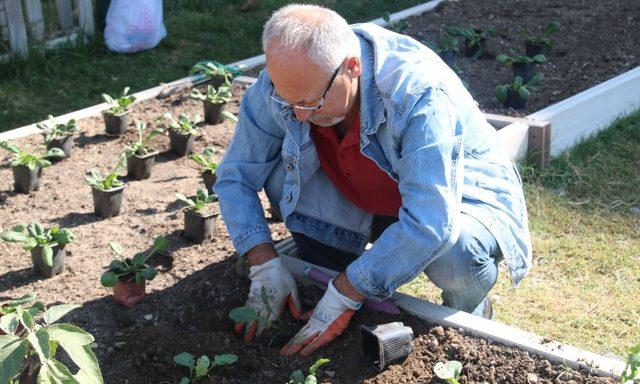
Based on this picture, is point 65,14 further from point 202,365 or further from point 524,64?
point 202,365

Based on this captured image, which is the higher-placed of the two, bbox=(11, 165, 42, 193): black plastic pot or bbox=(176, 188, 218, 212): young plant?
bbox=(176, 188, 218, 212): young plant

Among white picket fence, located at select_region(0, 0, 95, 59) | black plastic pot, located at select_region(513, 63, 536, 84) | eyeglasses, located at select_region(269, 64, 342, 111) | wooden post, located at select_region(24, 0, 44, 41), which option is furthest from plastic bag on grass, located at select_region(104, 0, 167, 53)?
eyeglasses, located at select_region(269, 64, 342, 111)

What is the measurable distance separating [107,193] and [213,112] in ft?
4.15

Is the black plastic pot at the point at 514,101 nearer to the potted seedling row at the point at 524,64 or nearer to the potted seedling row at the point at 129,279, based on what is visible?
the potted seedling row at the point at 524,64

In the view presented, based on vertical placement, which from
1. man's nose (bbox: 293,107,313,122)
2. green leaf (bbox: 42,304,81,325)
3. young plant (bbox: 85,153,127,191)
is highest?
man's nose (bbox: 293,107,313,122)

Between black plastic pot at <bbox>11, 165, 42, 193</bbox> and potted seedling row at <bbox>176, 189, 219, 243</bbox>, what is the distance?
84 cm

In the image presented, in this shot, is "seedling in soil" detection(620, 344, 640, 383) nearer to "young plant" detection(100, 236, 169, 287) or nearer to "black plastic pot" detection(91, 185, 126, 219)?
"young plant" detection(100, 236, 169, 287)

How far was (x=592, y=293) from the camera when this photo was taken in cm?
366

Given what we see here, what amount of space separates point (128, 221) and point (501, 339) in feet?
6.14

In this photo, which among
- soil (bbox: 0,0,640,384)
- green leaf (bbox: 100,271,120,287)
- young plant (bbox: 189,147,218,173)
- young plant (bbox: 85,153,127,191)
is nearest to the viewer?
soil (bbox: 0,0,640,384)

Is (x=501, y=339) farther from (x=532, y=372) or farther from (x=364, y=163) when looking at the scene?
(x=364, y=163)

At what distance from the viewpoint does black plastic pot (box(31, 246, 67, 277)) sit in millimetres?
3553

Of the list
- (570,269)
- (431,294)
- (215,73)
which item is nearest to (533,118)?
(570,269)

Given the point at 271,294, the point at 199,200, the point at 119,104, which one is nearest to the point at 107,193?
the point at 199,200
